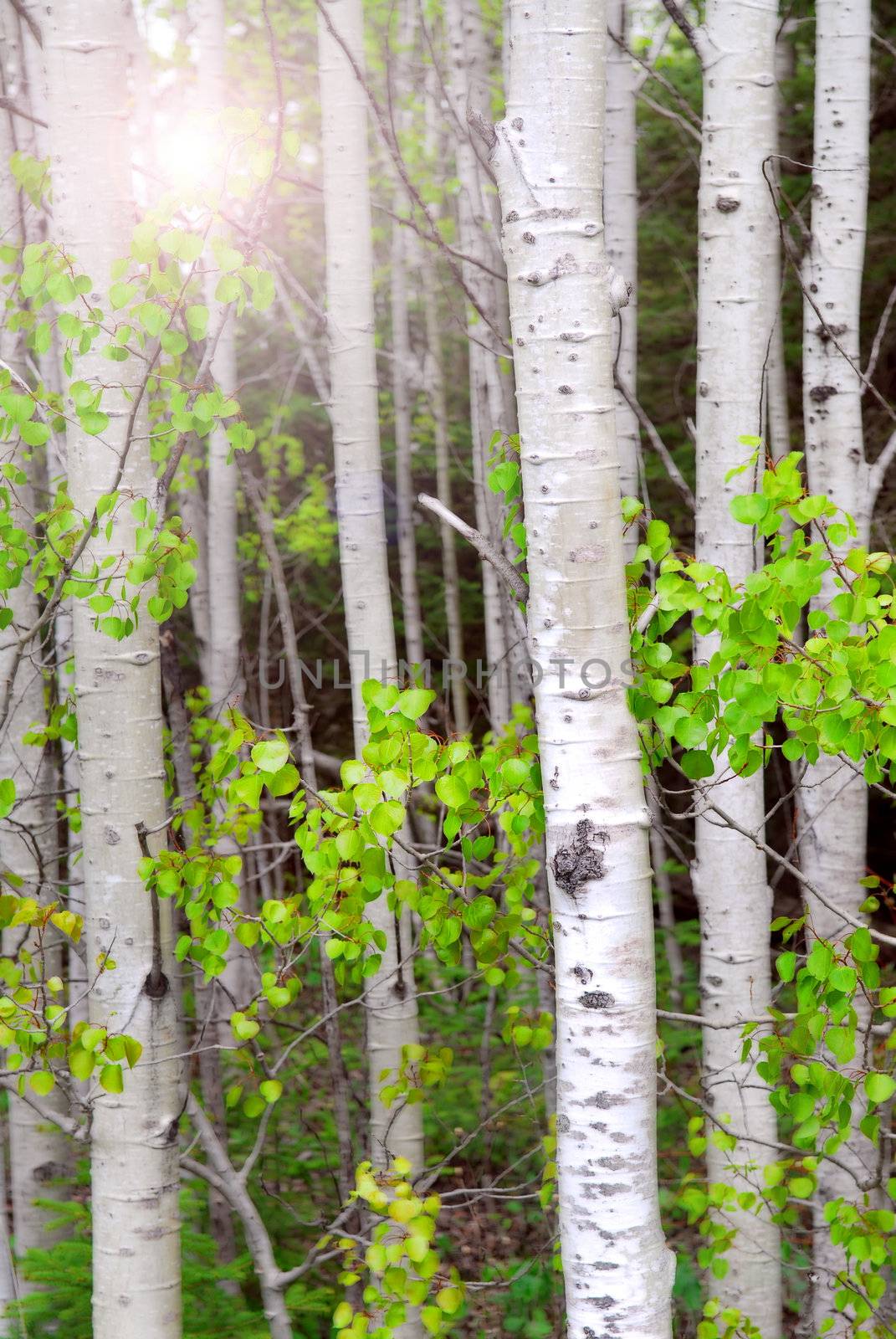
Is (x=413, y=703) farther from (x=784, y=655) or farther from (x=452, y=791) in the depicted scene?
(x=784, y=655)

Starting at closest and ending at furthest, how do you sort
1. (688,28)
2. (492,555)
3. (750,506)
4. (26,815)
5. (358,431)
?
(750,506) < (492,555) < (688,28) < (358,431) < (26,815)

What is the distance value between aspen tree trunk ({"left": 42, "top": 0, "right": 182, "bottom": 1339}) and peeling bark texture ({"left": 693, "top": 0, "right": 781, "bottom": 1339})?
1.23 metres

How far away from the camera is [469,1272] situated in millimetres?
4242

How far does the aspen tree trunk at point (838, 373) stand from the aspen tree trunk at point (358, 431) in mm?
1171

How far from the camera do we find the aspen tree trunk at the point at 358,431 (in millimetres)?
2824

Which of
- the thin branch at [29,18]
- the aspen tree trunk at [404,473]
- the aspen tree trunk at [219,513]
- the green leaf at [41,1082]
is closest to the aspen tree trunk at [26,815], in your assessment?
the thin branch at [29,18]

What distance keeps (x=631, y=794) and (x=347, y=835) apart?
0.44 metres

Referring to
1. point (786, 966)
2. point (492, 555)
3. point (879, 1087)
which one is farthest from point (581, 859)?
point (879, 1087)

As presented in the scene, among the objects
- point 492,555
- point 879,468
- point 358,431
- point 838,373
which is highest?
point 838,373

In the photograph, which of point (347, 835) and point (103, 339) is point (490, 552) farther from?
point (103, 339)

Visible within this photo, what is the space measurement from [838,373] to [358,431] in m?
1.32

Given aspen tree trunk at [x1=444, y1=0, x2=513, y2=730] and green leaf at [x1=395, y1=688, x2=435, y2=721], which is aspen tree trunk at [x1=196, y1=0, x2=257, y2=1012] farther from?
green leaf at [x1=395, y1=688, x2=435, y2=721]

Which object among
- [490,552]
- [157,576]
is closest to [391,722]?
[490,552]

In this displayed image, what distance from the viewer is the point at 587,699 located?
5.07 ft
